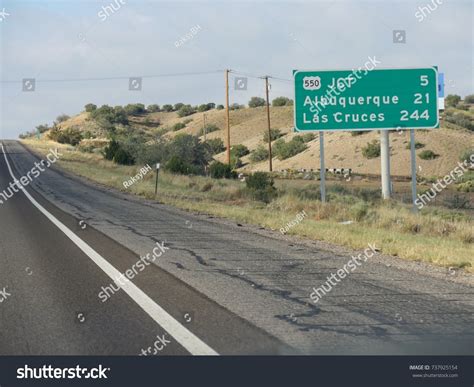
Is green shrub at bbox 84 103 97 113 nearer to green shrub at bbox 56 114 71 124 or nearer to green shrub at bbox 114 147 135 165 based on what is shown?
green shrub at bbox 56 114 71 124

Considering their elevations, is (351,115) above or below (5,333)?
above

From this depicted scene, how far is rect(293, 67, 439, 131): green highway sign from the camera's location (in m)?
24.1

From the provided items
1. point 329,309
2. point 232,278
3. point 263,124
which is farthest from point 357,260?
point 263,124

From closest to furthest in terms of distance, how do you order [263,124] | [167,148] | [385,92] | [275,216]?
[275,216] < [385,92] < [167,148] < [263,124]

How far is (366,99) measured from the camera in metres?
24.6

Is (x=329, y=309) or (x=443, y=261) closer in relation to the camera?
(x=329, y=309)

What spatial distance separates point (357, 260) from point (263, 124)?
357ft

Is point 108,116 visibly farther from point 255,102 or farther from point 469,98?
point 469,98

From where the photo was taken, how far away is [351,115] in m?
24.7

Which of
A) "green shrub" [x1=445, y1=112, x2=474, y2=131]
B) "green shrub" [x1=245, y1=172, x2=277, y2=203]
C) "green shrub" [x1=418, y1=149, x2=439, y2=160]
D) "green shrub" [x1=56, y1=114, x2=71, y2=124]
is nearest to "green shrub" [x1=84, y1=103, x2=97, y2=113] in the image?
"green shrub" [x1=56, y1=114, x2=71, y2=124]

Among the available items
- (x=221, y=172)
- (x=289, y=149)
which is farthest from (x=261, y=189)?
(x=289, y=149)

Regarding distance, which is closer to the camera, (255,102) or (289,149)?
(289,149)

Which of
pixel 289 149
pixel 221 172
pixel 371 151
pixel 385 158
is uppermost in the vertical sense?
pixel 289 149
